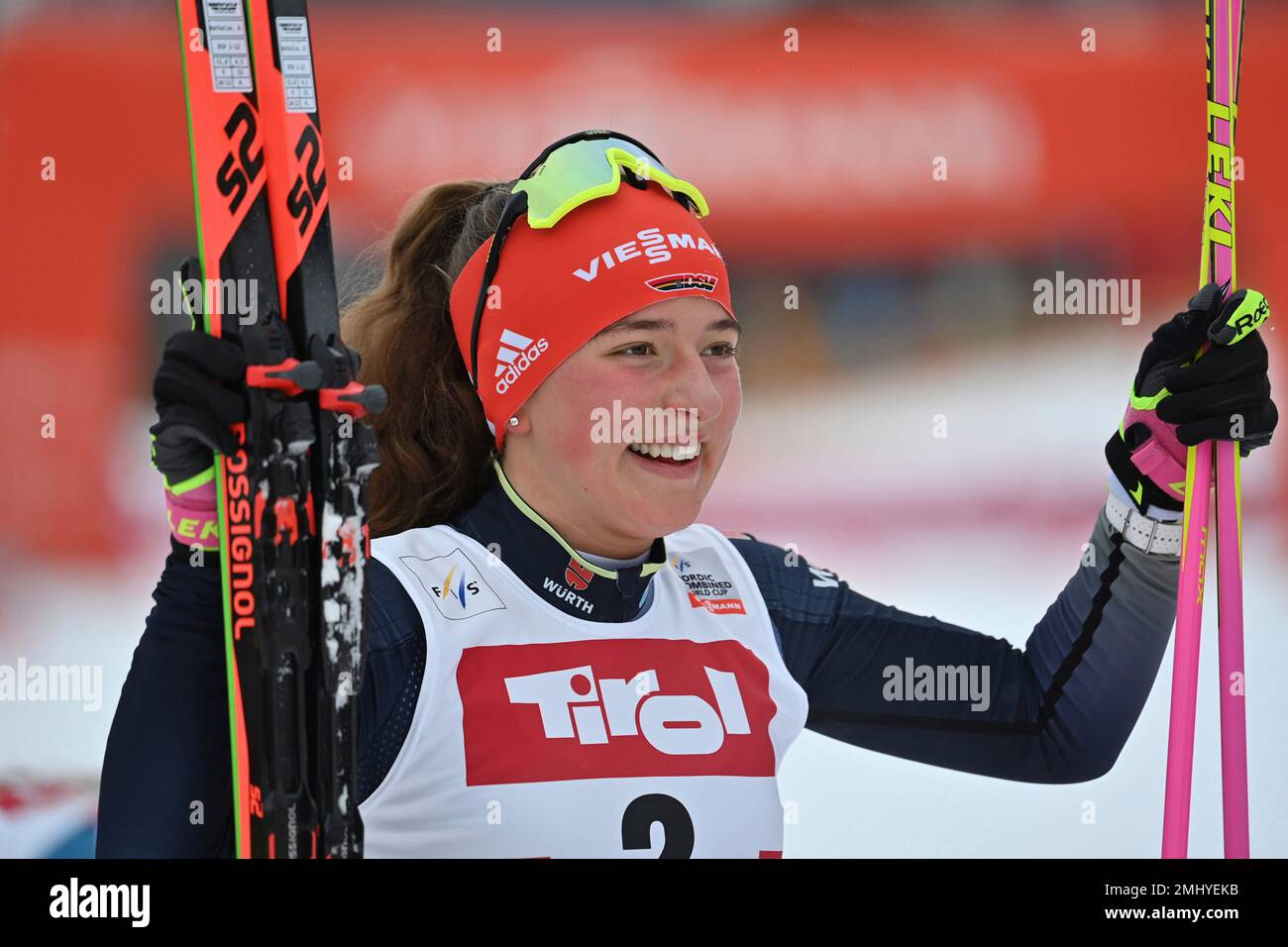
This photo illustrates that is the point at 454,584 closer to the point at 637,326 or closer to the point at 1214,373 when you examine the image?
the point at 637,326

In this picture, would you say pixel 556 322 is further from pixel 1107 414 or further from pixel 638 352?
pixel 1107 414

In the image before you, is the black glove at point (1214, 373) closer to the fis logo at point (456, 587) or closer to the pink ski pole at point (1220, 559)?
the pink ski pole at point (1220, 559)

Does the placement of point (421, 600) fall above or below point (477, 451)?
below

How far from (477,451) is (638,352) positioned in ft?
1.10

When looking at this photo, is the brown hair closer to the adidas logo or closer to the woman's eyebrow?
the adidas logo

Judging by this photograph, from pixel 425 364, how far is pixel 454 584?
0.40 m

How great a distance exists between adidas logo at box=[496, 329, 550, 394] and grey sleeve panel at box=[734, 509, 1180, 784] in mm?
468

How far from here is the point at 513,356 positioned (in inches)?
71.8

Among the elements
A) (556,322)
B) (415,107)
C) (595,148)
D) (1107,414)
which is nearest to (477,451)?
(556,322)

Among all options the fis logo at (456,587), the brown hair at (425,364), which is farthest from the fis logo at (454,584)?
the brown hair at (425,364)

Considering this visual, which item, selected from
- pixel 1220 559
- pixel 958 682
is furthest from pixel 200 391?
pixel 1220 559

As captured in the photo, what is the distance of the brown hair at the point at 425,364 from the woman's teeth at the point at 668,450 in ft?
1.08

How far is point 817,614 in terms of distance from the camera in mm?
2041

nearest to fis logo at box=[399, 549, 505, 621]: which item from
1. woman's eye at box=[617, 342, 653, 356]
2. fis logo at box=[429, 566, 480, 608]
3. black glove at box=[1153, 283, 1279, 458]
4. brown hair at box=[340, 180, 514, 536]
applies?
fis logo at box=[429, 566, 480, 608]
